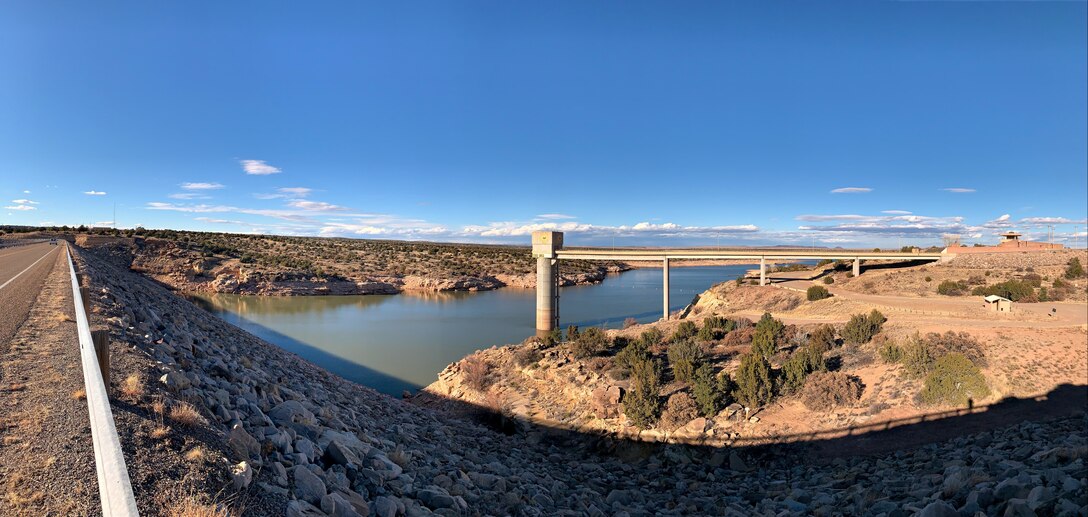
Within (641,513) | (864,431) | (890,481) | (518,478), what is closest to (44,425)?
(518,478)

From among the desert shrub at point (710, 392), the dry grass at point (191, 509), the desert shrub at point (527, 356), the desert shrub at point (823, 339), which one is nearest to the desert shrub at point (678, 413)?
the desert shrub at point (710, 392)

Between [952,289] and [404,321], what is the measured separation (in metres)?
34.9

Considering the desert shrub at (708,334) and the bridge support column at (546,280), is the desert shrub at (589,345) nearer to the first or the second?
the desert shrub at (708,334)

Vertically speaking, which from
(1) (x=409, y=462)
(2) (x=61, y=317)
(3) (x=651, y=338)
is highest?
(2) (x=61, y=317)

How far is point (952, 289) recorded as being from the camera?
27.3 metres

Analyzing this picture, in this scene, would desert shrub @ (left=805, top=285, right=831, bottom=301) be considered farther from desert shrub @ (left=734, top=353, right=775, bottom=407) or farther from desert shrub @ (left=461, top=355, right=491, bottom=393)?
desert shrub @ (left=461, top=355, right=491, bottom=393)

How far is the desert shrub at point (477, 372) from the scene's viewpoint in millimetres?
→ 18859

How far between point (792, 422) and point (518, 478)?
7.78m

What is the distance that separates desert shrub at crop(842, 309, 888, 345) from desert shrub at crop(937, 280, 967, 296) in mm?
12947

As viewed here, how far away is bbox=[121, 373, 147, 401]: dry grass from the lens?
5352 millimetres

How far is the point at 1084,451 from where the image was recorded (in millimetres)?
7852

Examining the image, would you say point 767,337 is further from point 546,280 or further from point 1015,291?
point 546,280

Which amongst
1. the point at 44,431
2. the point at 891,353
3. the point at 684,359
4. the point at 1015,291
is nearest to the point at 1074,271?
the point at 1015,291

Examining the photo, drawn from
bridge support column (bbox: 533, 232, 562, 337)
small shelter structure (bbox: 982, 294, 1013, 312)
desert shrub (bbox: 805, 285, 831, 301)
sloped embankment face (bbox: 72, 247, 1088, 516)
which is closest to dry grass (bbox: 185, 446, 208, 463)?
sloped embankment face (bbox: 72, 247, 1088, 516)
